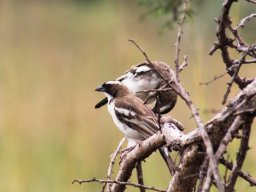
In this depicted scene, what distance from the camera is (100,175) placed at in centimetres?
665

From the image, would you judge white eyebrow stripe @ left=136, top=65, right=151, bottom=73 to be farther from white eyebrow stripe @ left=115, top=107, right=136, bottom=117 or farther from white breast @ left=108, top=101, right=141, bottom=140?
white eyebrow stripe @ left=115, top=107, right=136, bottom=117

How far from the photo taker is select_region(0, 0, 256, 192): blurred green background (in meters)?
5.26

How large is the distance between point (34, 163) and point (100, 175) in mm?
1129

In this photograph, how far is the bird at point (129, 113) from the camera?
14.6ft

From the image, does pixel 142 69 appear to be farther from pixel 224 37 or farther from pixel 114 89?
pixel 224 37

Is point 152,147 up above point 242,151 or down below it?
above

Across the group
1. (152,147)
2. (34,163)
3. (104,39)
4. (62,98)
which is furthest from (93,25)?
(152,147)

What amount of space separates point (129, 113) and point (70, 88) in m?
3.95

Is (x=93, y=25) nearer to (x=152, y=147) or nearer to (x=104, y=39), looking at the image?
(x=104, y=39)

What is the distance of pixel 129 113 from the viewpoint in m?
4.71

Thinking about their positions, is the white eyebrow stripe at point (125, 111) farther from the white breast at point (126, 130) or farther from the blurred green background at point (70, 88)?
the blurred green background at point (70, 88)

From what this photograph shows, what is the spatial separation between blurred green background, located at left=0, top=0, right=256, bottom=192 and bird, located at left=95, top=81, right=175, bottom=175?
289mm

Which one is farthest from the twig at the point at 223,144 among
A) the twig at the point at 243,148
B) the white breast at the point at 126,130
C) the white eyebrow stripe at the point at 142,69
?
the white eyebrow stripe at the point at 142,69

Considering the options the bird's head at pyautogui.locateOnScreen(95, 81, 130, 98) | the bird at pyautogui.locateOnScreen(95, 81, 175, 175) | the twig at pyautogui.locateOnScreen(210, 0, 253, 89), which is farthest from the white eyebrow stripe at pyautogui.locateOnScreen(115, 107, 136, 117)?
the twig at pyautogui.locateOnScreen(210, 0, 253, 89)
